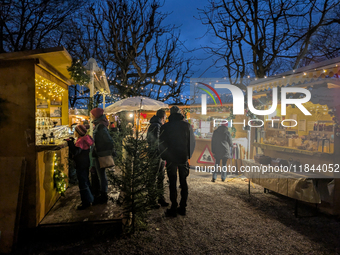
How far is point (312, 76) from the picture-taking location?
4.37 meters

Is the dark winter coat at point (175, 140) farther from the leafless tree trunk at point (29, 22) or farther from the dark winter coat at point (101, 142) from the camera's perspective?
the leafless tree trunk at point (29, 22)

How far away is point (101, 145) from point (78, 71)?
1793 millimetres

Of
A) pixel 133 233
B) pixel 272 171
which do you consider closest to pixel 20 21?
pixel 133 233

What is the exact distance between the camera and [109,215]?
322cm

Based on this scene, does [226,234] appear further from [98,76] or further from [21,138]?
[98,76]

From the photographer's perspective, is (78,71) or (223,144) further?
(223,144)

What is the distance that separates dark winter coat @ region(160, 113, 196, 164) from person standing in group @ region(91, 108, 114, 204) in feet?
3.13

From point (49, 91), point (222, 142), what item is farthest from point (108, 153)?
point (222, 142)

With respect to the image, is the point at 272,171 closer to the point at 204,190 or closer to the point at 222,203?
the point at 222,203

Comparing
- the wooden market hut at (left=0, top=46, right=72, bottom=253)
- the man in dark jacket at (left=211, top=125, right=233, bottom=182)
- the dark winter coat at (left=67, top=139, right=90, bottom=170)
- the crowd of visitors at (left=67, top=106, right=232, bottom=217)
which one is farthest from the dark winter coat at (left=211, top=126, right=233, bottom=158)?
the wooden market hut at (left=0, top=46, right=72, bottom=253)

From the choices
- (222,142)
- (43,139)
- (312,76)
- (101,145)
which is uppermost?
(312,76)

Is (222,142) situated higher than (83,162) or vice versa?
(222,142)

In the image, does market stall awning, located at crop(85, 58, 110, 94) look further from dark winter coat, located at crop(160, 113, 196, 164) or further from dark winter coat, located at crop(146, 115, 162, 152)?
dark winter coat, located at crop(160, 113, 196, 164)

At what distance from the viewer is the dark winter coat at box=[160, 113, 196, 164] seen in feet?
11.9
